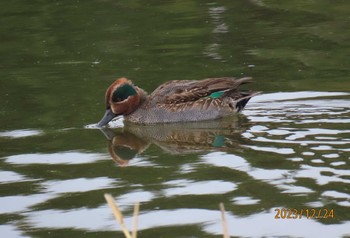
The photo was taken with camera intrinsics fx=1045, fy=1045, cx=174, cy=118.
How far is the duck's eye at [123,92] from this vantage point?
11852 millimetres

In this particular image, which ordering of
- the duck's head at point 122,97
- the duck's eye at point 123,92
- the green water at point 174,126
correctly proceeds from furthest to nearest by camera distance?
the duck's eye at point 123,92 → the duck's head at point 122,97 → the green water at point 174,126

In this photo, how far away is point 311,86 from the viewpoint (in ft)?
39.6

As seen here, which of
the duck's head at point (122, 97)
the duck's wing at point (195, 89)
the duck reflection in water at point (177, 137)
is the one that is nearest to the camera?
the duck reflection in water at point (177, 137)

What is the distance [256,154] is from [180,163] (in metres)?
0.69

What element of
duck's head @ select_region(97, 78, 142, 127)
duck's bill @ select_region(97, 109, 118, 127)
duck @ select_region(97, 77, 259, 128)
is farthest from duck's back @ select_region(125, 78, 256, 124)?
duck's bill @ select_region(97, 109, 118, 127)

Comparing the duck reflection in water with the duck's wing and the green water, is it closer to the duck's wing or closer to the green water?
the green water

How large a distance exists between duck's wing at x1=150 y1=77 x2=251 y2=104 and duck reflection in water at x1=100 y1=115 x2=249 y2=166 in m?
0.33

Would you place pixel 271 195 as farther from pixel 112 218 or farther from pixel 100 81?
pixel 100 81

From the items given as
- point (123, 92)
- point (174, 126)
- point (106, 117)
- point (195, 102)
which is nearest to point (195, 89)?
point (195, 102)

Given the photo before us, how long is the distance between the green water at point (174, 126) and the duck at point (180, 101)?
19cm

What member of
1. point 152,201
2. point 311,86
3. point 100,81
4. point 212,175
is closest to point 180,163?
point 212,175

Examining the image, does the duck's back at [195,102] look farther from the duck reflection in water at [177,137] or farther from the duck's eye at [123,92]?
the duck's eye at [123,92]

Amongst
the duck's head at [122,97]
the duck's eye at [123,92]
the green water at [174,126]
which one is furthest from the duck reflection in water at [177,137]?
the duck's eye at [123,92]

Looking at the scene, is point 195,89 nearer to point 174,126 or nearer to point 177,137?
point 174,126
